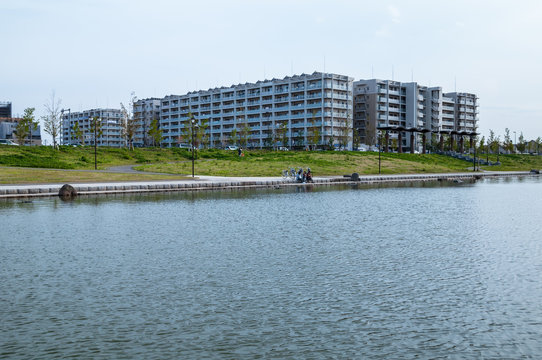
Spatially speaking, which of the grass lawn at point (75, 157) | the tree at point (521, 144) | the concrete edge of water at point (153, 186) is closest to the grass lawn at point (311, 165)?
the grass lawn at point (75, 157)

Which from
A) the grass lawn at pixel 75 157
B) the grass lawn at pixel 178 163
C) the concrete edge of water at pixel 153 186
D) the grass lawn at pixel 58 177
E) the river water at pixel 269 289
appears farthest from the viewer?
the grass lawn at pixel 75 157

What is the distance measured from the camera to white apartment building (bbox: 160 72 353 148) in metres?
142

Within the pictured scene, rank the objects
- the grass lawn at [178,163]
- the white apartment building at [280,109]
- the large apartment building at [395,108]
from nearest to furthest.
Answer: the grass lawn at [178,163], the white apartment building at [280,109], the large apartment building at [395,108]

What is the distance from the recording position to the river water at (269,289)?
8.39m

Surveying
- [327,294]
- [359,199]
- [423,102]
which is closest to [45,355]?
[327,294]

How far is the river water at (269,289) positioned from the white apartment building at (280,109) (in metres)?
113

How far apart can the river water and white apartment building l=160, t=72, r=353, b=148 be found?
370 feet

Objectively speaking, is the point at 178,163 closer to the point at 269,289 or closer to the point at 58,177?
the point at 58,177

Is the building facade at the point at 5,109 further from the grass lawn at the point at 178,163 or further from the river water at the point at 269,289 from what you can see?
the river water at the point at 269,289

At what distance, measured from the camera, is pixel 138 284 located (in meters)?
12.2

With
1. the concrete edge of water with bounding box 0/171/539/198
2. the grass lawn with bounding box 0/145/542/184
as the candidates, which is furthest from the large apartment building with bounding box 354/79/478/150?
the concrete edge of water with bounding box 0/171/539/198

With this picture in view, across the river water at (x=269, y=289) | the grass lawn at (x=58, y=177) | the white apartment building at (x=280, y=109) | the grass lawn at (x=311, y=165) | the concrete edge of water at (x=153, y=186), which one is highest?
the white apartment building at (x=280, y=109)

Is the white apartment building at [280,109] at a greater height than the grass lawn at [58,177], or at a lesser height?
greater

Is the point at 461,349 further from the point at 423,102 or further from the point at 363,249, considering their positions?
the point at 423,102
